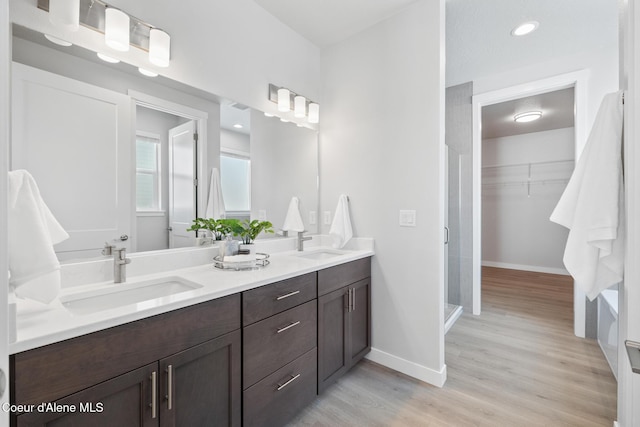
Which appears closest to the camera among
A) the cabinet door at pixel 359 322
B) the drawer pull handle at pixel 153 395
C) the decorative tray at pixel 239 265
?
the drawer pull handle at pixel 153 395

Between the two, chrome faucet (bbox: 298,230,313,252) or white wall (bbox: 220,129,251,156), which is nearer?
white wall (bbox: 220,129,251,156)

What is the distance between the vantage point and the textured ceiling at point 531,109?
3482 mm

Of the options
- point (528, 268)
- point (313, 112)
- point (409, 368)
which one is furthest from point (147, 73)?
point (528, 268)

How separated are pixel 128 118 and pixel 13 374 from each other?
3.80 feet

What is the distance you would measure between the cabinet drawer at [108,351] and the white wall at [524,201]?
228 inches

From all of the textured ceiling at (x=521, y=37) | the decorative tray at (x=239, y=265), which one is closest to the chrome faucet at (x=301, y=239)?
the decorative tray at (x=239, y=265)

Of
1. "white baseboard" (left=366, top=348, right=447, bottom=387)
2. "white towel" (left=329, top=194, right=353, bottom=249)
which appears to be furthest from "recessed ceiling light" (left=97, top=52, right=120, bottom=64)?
"white baseboard" (left=366, top=348, right=447, bottom=387)

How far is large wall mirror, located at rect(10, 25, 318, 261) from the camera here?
1172 millimetres

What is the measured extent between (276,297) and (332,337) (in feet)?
2.03

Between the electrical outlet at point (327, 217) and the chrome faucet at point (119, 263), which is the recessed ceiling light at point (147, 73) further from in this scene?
the electrical outlet at point (327, 217)

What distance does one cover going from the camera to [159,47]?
1.46 m

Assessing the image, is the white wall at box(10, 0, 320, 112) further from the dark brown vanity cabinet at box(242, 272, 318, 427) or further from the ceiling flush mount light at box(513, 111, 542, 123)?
the ceiling flush mount light at box(513, 111, 542, 123)

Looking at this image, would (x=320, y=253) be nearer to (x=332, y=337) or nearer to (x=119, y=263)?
(x=332, y=337)

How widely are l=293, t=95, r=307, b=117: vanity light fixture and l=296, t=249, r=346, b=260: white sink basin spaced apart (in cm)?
116
